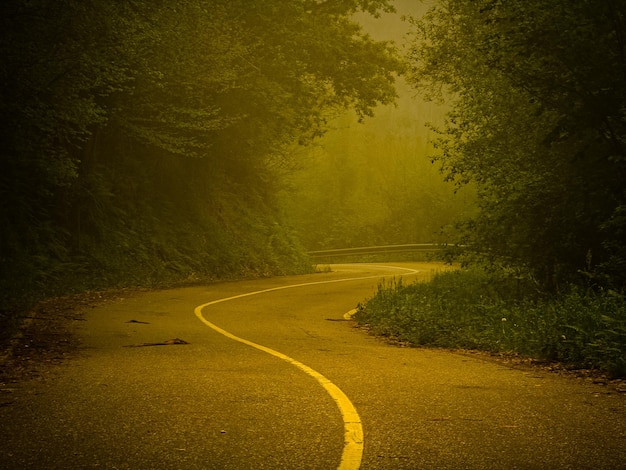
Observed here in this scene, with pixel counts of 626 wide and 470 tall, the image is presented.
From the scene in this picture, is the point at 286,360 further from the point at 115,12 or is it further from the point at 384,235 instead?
the point at 384,235

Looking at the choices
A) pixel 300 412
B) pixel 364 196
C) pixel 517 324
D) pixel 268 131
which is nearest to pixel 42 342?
pixel 300 412

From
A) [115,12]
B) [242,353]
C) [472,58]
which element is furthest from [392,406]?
[115,12]

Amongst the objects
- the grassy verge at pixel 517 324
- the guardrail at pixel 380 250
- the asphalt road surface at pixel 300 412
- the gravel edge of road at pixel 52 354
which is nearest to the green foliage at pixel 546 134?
the grassy verge at pixel 517 324

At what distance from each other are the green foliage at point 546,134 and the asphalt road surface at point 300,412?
5.73m

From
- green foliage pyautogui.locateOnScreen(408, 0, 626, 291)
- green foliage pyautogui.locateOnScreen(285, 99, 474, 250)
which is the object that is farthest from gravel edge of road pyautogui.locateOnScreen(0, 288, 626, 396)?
green foliage pyautogui.locateOnScreen(285, 99, 474, 250)

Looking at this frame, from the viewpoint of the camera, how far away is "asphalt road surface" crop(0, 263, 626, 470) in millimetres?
5094

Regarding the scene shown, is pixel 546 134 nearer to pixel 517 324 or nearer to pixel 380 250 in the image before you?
pixel 517 324

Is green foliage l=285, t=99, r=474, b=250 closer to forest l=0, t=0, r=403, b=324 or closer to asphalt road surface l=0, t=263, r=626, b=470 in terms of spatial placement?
forest l=0, t=0, r=403, b=324

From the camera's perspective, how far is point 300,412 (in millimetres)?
6395

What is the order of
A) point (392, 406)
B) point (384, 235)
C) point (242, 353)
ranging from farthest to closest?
point (384, 235)
point (242, 353)
point (392, 406)

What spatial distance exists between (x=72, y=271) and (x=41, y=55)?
733 centimetres

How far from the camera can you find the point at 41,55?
1669 cm

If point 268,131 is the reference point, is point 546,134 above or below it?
below

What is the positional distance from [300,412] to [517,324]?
22.2 ft
